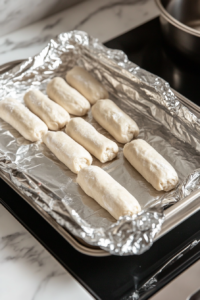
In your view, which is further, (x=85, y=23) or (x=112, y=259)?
(x=85, y=23)

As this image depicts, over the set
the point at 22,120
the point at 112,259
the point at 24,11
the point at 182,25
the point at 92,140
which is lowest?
the point at 112,259

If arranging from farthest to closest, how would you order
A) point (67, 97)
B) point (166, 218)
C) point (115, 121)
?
point (67, 97) → point (115, 121) → point (166, 218)

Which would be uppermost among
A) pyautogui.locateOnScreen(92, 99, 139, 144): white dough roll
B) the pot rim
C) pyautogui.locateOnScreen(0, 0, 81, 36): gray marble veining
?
pyautogui.locateOnScreen(0, 0, 81, 36): gray marble veining

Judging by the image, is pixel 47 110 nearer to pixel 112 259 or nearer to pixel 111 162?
pixel 111 162

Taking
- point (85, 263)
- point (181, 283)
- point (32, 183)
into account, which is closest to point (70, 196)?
point (32, 183)

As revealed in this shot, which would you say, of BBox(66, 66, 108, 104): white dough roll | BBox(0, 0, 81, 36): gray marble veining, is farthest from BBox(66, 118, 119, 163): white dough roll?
BBox(0, 0, 81, 36): gray marble veining

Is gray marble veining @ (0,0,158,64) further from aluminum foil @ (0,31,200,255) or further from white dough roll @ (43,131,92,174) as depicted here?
white dough roll @ (43,131,92,174)

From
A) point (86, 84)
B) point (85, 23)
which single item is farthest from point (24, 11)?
point (86, 84)
